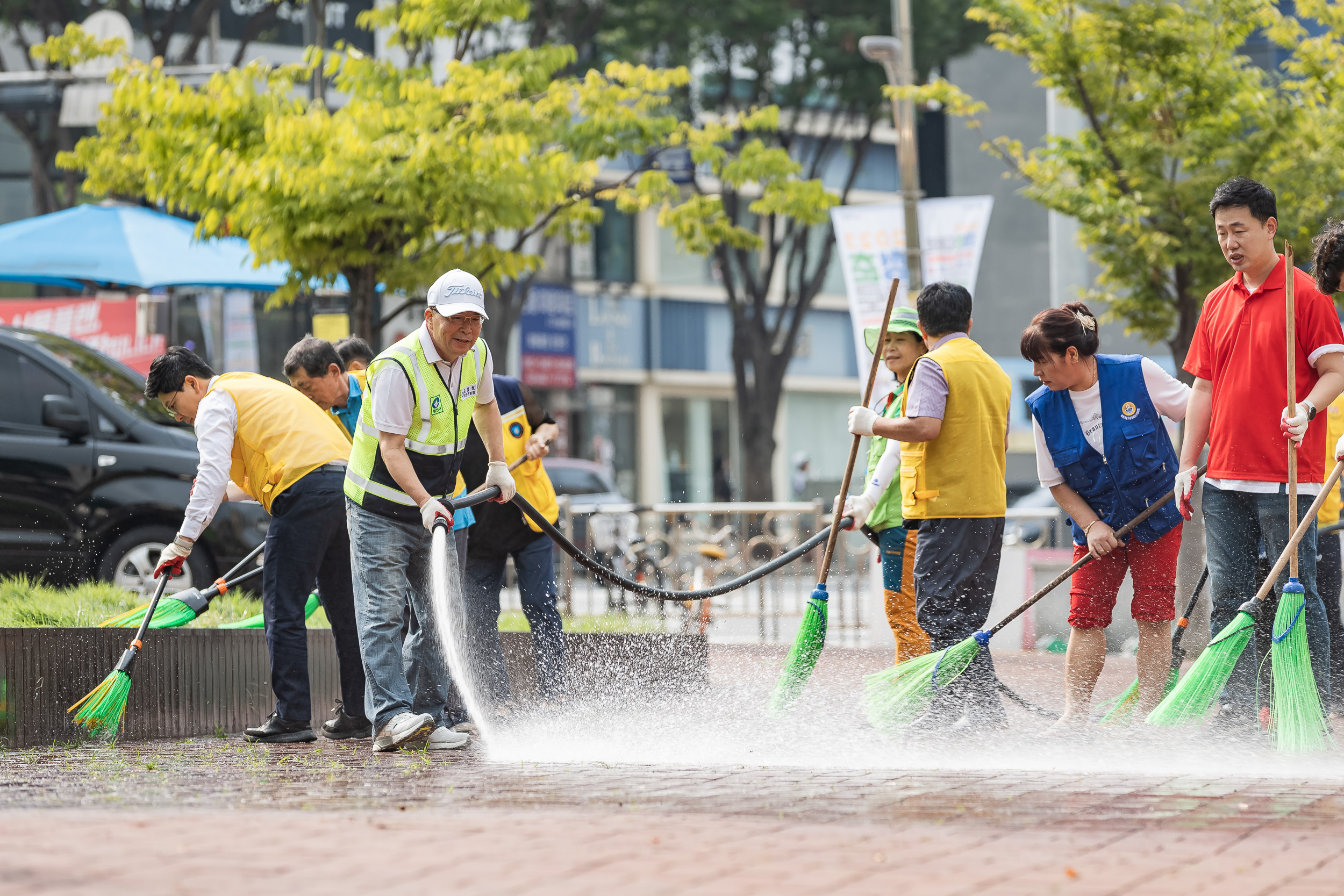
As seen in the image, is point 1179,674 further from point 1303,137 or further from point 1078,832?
point 1303,137

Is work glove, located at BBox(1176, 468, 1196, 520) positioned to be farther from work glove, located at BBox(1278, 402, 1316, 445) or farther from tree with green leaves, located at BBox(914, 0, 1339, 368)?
tree with green leaves, located at BBox(914, 0, 1339, 368)

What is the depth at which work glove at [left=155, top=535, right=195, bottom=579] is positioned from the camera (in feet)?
21.9

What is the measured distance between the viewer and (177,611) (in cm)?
759

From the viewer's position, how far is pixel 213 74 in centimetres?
1345

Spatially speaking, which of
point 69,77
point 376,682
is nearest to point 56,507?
point 376,682

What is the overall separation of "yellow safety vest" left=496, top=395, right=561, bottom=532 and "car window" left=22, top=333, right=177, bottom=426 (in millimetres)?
4720

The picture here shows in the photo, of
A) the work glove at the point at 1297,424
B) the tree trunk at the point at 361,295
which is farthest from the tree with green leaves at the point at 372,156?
the work glove at the point at 1297,424

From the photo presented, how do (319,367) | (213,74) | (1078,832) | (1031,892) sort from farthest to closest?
(213,74)
(319,367)
(1078,832)
(1031,892)

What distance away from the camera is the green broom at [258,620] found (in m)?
7.86

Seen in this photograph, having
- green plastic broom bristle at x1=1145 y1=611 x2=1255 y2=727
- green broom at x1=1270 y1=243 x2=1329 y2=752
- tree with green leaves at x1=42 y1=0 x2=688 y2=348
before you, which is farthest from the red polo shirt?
tree with green leaves at x1=42 y1=0 x2=688 y2=348

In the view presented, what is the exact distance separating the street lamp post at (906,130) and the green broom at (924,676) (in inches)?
316

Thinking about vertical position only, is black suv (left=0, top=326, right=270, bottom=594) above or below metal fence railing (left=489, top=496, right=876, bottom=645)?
above

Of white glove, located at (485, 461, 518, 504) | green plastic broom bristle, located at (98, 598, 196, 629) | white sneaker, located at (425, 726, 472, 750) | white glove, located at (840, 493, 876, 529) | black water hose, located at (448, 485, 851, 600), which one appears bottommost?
white sneaker, located at (425, 726, 472, 750)

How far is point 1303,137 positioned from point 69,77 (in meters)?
11.7
